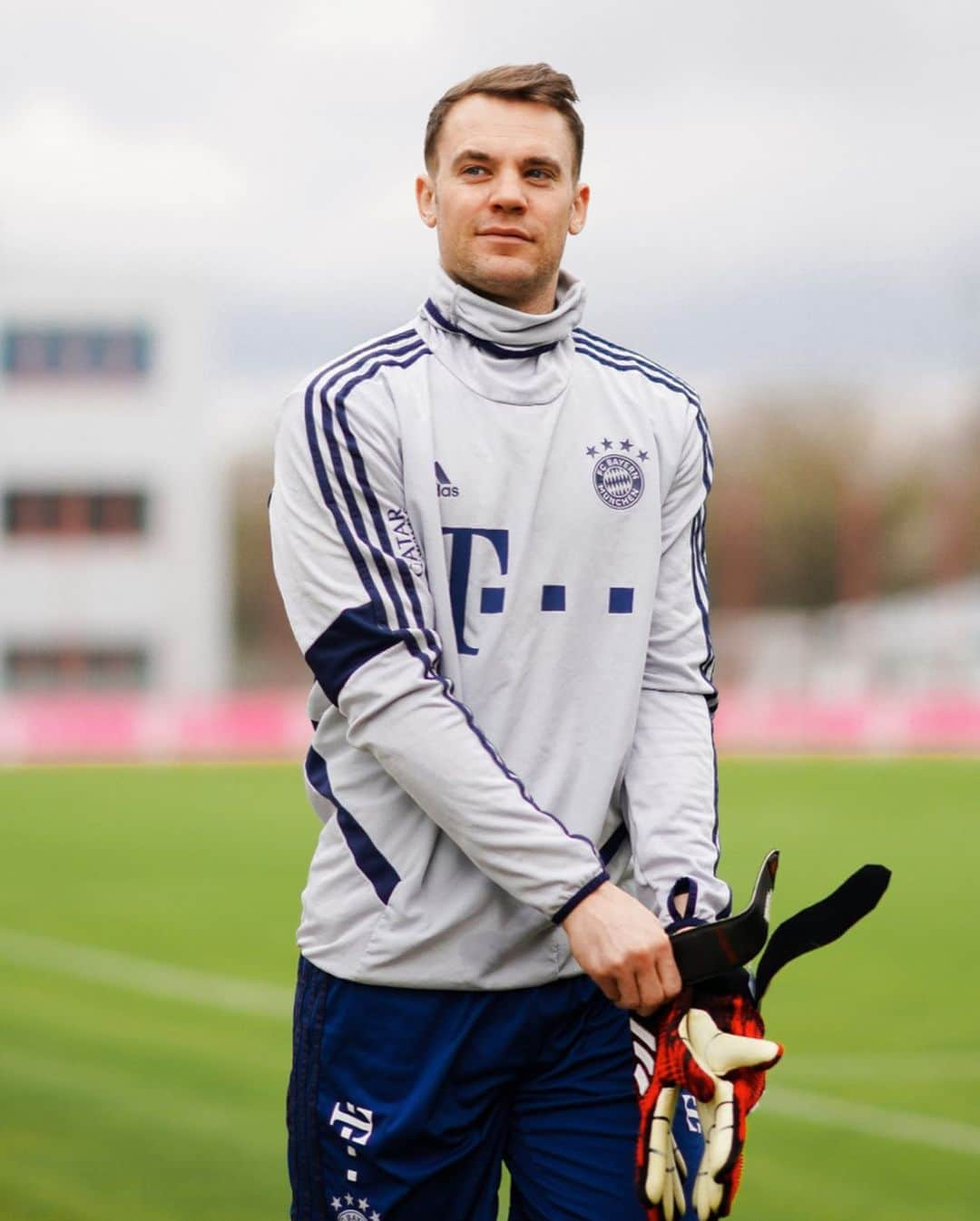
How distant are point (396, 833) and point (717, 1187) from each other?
63 centimetres

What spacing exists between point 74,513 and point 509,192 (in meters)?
43.9

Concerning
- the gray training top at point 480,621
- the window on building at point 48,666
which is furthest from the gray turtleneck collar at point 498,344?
the window on building at point 48,666

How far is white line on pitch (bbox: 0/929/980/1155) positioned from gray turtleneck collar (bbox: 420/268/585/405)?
14.4 ft

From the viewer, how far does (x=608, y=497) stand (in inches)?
112

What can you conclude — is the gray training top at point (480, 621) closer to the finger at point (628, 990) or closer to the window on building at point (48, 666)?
the finger at point (628, 990)

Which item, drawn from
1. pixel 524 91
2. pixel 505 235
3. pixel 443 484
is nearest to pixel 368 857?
pixel 443 484

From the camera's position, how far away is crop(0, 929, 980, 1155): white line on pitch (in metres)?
6.77

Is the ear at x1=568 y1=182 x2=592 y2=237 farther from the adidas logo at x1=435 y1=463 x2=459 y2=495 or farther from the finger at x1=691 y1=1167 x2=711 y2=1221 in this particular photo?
the finger at x1=691 y1=1167 x2=711 y2=1221

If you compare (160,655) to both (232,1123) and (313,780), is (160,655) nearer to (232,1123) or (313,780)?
(232,1123)

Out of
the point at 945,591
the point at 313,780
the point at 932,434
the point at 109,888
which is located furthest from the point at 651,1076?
the point at 932,434

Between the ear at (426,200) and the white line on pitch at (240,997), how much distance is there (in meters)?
4.49

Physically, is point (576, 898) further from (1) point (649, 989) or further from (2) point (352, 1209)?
(2) point (352, 1209)

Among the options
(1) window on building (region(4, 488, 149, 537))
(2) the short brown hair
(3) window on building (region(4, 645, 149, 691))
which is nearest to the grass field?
(2) the short brown hair

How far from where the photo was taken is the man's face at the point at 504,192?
9.23 ft
